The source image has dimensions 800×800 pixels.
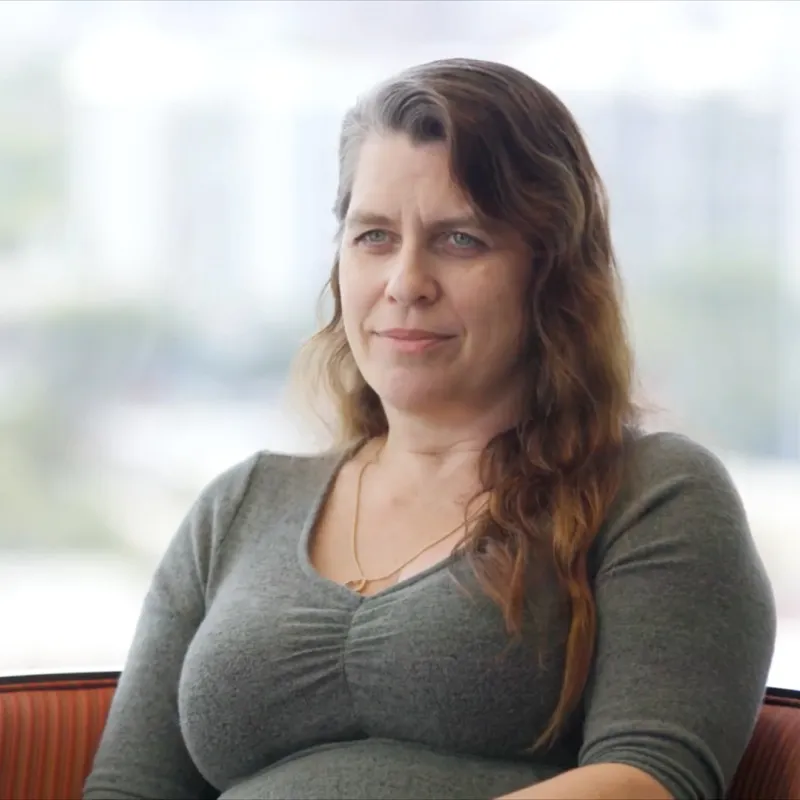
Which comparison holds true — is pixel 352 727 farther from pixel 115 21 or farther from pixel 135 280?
pixel 115 21

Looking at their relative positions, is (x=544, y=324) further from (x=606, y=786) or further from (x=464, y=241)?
(x=606, y=786)

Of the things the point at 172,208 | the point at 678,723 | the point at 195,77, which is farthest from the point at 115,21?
the point at 678,723

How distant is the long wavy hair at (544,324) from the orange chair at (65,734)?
23 centimetres

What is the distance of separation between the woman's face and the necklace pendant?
19 cm

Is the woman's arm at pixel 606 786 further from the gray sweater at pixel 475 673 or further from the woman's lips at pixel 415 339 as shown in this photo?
the woman's lips at pixel 415 339

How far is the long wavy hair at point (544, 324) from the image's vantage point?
114cm

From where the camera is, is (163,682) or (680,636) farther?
(163,682)

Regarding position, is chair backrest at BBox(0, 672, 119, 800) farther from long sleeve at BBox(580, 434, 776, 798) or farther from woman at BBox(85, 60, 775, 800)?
long sleeve at BBox(580, 434, 776, 798)

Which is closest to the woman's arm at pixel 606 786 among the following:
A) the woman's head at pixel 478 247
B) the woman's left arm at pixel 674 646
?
the woman's left arm at pixel 674 646

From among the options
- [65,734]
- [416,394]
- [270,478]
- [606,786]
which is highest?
[416,394]

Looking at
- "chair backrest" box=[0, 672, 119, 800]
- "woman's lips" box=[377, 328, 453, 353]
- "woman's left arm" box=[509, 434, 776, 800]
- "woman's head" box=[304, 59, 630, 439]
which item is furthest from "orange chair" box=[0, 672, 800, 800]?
"woman's lips" box=[377, 328, 453, 353]

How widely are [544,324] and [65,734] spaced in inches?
27.5

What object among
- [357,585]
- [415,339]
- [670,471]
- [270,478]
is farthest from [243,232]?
[670,471]

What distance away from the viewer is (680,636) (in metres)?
1.06
